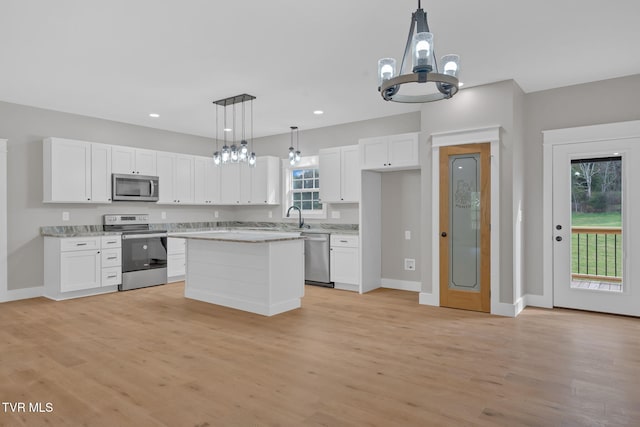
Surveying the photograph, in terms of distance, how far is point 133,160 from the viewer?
6.30 meters

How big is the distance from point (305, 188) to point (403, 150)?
2366 millimetres

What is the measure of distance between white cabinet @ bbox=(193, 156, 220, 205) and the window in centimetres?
136

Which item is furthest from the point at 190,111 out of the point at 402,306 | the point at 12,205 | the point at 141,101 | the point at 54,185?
the point at 402,306

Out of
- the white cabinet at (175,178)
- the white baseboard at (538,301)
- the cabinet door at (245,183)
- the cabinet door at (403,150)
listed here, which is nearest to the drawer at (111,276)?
the white cabinet at (175,178)

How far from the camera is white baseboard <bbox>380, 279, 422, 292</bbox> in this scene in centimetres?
595

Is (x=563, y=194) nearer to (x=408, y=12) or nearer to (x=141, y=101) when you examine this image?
(x=408, y=12)

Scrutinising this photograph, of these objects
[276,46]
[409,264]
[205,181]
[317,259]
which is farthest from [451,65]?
[205,181]

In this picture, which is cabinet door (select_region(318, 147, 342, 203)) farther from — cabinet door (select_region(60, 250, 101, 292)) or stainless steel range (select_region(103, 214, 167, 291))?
cabinet door (select_region(60, 250, 101, 292))

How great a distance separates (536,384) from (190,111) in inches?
208

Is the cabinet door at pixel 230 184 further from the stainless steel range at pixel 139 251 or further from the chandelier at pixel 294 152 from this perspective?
the stainless steel range at pixel 139 251

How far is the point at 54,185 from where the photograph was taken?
541cm

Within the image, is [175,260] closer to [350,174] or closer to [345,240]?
[345,240]

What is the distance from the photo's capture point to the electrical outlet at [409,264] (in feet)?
19.7

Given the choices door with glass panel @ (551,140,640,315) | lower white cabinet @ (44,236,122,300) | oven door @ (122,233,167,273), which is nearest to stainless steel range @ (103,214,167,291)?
oven door @ (122,233,167,273)
